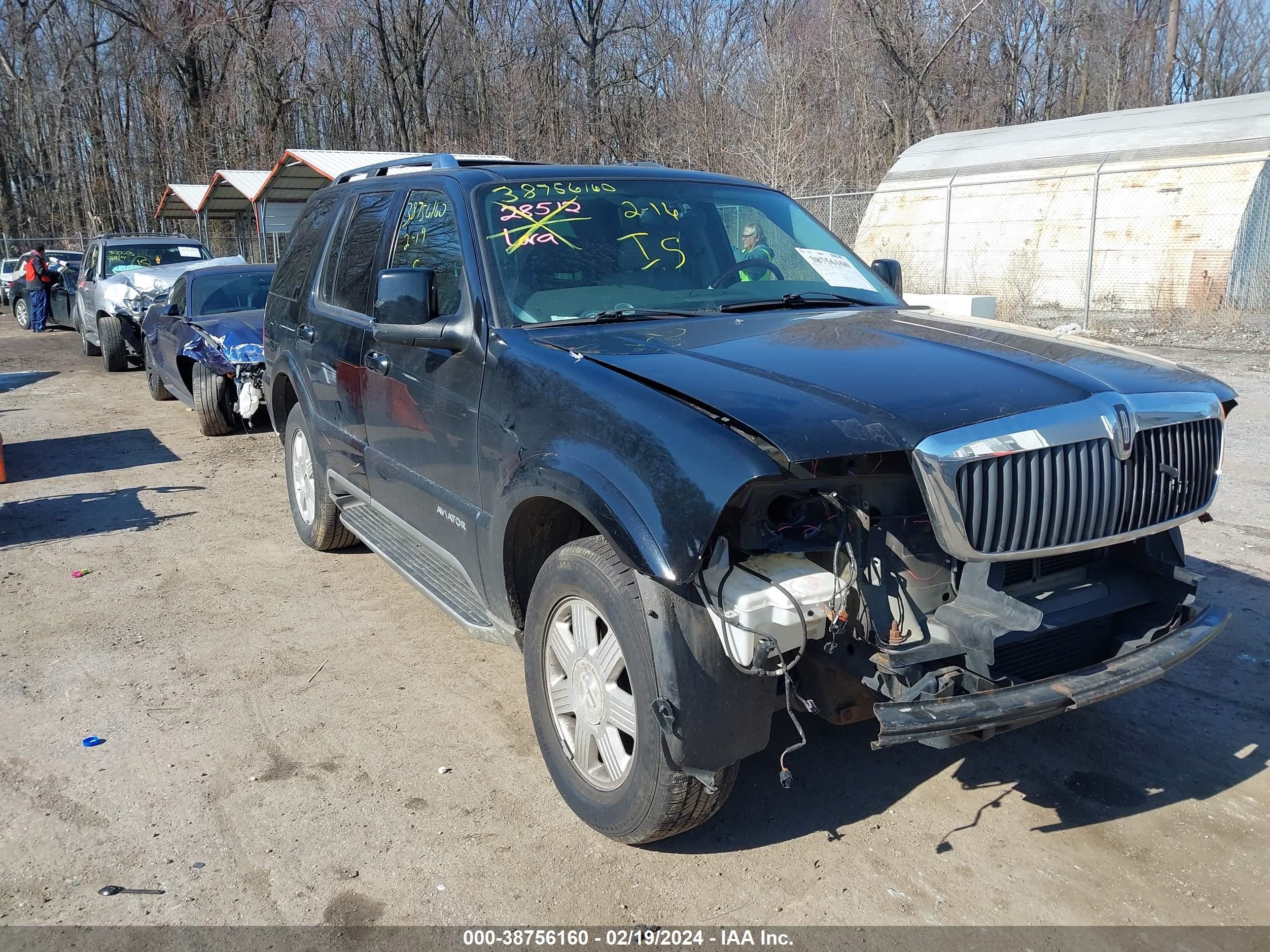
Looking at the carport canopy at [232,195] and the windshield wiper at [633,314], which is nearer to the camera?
the windshield wiper at [633,314]

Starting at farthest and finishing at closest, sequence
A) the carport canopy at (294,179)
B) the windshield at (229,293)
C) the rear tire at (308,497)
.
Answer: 1. the carport canopy at (294,179)
2. the windshield at (229,293)
3. the rear tire at (308,497)

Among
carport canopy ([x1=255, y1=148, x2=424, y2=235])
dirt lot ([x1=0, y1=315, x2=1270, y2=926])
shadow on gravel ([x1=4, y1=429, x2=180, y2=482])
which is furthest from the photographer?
carport canopy ([x1=255, y1=148, x2=424, y2=235])

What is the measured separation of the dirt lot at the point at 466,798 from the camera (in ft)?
9.87

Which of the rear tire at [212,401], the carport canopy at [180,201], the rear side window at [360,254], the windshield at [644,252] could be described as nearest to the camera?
the windshield at [644,252]

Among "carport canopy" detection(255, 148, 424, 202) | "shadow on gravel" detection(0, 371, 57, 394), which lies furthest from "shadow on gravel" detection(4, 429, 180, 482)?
"carport canopy" detection(255, 148, 424, 202)

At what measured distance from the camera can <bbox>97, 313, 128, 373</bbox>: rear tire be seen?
49.3 ft

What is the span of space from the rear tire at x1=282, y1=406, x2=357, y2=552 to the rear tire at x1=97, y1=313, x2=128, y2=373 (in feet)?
33.7

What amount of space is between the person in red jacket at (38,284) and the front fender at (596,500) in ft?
71.4

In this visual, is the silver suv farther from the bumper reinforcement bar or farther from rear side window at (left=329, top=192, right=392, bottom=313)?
the bumper reinforcement bar

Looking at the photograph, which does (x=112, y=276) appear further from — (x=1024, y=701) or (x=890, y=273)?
(x=1024, y=701)

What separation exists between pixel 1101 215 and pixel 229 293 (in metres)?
14.8

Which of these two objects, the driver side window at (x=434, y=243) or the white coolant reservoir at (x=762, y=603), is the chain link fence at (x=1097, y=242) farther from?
the white coolant reservoir at (x=762, y=603)

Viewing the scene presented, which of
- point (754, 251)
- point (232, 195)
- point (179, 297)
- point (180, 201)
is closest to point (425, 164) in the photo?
point (754, 251)

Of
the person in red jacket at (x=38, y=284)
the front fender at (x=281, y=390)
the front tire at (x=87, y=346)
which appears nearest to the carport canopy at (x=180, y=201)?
A: the person in red jacket at (x=38, y=284)
